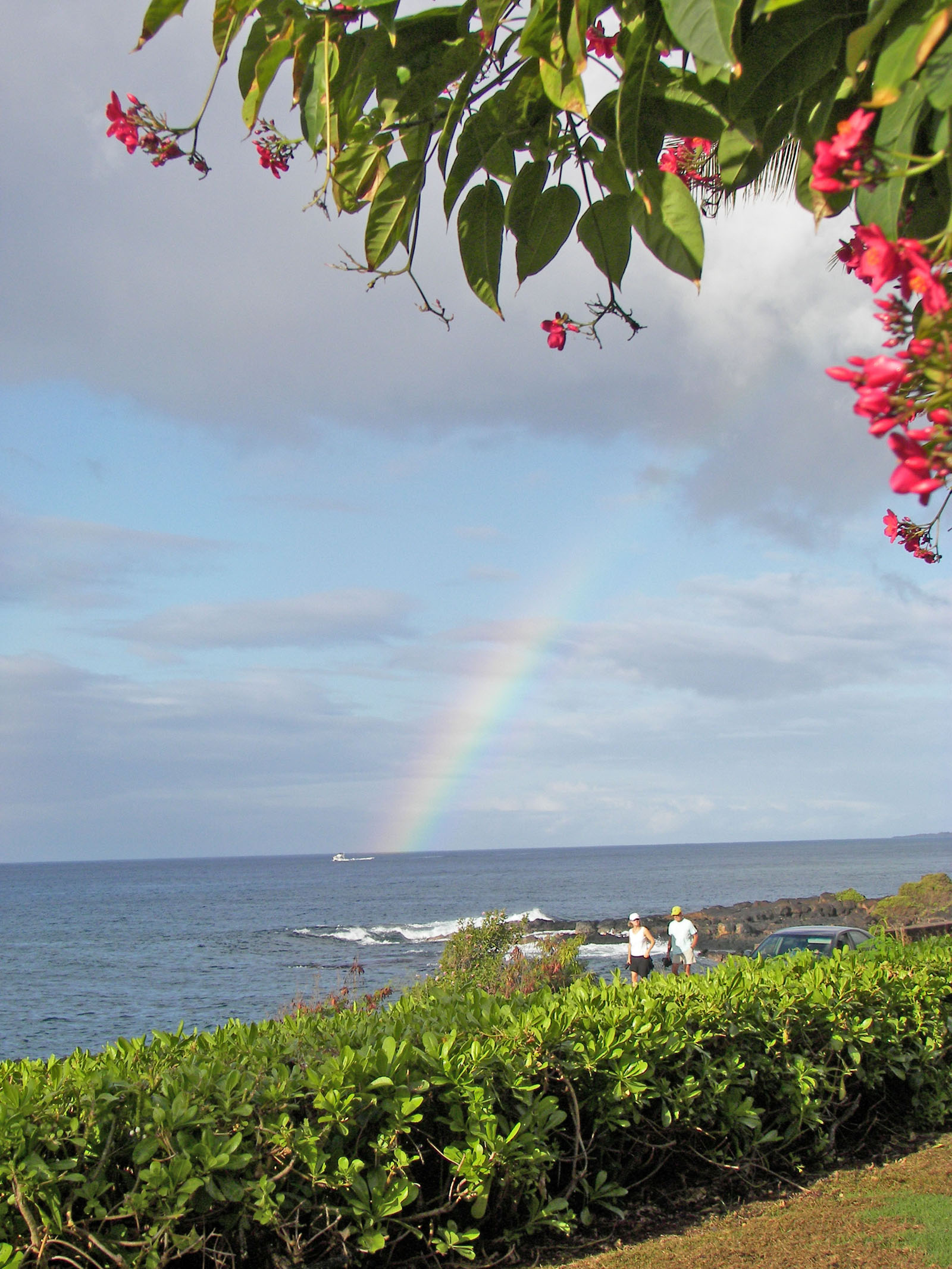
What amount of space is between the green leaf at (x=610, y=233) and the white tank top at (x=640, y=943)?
14071mm

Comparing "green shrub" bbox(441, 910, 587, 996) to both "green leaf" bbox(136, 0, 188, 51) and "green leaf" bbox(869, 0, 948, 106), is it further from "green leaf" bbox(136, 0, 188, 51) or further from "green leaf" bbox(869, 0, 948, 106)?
"green leaf" bbox(869, 0, 948, 106)

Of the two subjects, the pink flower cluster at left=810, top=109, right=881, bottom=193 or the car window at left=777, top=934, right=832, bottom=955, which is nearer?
the pink flower cluster at left=810, top=109, right=881, bottom=193

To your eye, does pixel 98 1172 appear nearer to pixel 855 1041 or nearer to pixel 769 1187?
pixel 769 1187

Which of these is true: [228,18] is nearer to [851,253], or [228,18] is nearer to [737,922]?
[851,253]

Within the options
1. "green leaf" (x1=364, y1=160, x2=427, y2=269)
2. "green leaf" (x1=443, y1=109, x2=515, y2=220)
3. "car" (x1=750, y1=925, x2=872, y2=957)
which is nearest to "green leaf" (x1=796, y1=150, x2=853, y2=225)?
"green leaf" (x1=443, y1=109, x2=515, y2=220)

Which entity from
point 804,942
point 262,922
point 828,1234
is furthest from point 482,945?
point 262,922

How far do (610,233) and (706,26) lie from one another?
60 cm

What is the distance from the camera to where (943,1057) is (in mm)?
6918

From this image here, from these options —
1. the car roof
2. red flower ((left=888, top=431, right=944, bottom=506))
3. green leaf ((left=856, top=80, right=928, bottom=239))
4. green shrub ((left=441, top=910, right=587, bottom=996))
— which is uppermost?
green leaf ((left=856, top=80, right=928, bottom=239))

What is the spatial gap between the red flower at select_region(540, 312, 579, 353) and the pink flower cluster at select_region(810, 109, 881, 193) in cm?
100

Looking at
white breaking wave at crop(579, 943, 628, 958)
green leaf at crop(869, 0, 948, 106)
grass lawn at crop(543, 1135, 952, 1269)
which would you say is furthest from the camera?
white breaking wave at crop(579, 943, 628, 958)

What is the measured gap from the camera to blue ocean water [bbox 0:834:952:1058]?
32.2 metres

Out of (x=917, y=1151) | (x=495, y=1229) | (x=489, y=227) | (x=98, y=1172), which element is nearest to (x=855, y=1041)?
(x=917, y=1151)

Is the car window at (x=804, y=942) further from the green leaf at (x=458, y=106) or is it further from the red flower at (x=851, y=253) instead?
the green leaf at (x=458, y=106)
